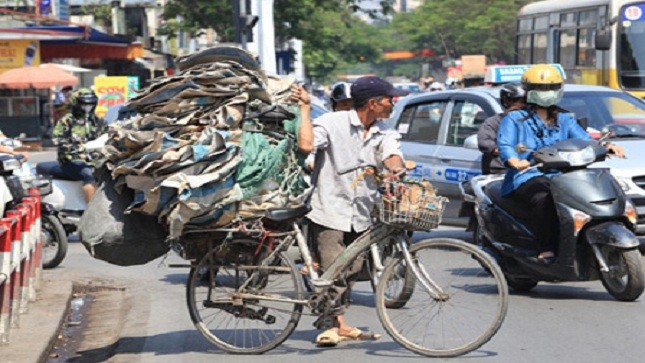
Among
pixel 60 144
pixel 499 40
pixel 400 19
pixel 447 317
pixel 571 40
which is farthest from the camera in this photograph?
pixel 400 19

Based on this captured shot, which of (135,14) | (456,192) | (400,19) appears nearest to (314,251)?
(456,192)

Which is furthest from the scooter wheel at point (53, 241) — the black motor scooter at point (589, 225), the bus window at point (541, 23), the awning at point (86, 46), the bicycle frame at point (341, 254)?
the awning at point (86, 46)

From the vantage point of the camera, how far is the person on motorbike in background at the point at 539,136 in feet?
30.3

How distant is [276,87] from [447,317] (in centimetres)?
193

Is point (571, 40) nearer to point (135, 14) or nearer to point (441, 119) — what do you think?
point (441, 119)

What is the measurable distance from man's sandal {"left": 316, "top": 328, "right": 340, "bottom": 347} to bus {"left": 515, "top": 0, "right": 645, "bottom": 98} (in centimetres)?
1364

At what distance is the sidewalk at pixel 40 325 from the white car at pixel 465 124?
3837 millimetres

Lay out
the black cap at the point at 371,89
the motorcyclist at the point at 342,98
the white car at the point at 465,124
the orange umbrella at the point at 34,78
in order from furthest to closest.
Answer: the orange umbrella at the point at 34,78, the white car at the point at 465,124, the motorcyclist at the point at 342,98, the black cap at the point at 371,89

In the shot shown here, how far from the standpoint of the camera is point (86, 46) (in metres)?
43.3

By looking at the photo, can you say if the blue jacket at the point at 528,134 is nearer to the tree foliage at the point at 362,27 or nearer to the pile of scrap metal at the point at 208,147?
the pile of scrap metal at the point at 208,147

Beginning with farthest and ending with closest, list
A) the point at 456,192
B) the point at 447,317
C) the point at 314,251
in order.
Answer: the point at 456,192 → the point at 314,251 → the point at 447,317

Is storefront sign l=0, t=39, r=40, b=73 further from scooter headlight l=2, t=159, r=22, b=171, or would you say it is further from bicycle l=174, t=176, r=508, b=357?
bicycle l=174, t=176, r=508, b=357

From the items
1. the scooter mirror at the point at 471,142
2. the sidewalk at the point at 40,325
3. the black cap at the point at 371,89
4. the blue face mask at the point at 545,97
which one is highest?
the black cap at the point at 371,89

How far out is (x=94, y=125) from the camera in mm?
14797
